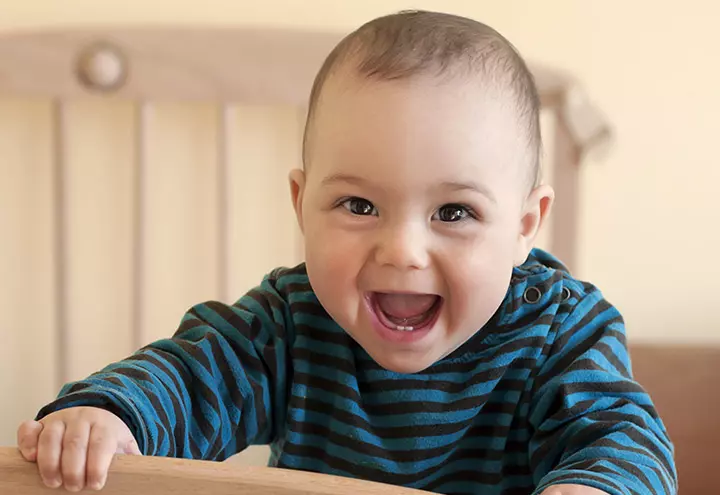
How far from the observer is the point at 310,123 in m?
0.62

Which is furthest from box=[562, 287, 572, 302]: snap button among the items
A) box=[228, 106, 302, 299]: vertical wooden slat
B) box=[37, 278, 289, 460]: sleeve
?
box=[228, 106, 302, 299]: vertical wooden slat

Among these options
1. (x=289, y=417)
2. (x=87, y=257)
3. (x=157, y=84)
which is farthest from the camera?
(x=87, y=257)

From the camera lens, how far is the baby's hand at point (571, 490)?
20.1 inches

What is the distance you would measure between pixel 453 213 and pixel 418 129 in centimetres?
6

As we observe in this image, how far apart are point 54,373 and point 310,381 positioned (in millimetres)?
575

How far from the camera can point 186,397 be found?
631 mm

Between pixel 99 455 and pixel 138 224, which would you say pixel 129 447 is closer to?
pixel 99 455

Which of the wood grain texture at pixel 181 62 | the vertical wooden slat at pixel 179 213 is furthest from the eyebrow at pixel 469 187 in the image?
the vertical wooden slat at pixel 179 213

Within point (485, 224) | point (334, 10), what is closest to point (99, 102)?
point (334, 10)

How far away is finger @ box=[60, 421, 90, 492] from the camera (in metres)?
0.46

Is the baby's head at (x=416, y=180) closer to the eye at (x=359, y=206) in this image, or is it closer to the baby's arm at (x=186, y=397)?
the eye at (x=359, y=206)

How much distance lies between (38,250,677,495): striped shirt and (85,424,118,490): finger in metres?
0.12

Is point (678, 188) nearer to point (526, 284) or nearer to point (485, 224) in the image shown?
point (526, 284)

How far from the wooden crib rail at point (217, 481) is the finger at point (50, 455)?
0.02 metres
